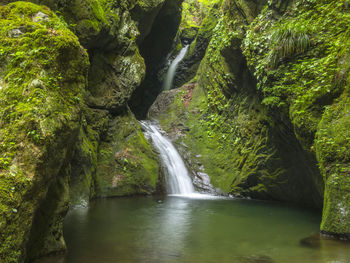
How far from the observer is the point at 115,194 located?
1146 centimetres

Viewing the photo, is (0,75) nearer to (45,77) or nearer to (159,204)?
(45,77)

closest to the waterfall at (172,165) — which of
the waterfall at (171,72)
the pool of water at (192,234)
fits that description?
the pool of water at (192,234)

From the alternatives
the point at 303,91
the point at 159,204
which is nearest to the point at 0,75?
the point at 303,91

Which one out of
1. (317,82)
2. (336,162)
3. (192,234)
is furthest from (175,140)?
(336,162)

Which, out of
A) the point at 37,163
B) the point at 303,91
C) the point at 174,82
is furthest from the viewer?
the point at 174,82

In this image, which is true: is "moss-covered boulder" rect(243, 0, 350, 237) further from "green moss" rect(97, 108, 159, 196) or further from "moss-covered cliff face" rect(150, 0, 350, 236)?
"green moss" rect(97, 108, 159, 196)

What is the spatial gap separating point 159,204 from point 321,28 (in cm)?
697

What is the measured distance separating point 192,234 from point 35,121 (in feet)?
13.5

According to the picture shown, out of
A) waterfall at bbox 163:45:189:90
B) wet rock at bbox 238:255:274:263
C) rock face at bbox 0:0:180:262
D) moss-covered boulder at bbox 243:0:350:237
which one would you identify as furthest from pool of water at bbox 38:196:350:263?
waterfall at bbox 163:45:189:90

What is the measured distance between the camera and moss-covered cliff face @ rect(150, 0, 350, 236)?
6164mm

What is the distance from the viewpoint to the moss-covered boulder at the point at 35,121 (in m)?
3.29

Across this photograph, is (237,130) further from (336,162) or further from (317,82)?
(336,162)

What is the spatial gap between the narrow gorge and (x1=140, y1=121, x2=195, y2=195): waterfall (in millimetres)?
69

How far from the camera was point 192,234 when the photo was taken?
6.36m
